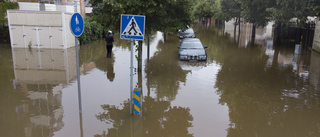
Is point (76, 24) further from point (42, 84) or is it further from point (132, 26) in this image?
point (42, 84)

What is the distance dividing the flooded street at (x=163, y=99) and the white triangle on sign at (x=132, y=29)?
2358mm

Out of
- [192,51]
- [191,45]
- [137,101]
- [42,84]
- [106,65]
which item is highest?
[191,45]

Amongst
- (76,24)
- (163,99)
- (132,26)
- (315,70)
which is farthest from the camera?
(315,70)

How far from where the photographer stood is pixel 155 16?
400 inches

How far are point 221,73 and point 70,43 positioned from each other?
12532mm

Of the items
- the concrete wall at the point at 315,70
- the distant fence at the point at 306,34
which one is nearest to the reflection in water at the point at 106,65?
the concrete wall at the point at 315,70

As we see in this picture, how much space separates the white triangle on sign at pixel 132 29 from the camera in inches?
239

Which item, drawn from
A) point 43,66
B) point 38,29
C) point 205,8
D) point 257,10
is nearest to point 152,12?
point 43,66

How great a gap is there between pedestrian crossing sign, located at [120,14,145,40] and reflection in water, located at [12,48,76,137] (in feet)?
9.59

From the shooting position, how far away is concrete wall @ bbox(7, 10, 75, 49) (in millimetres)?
17438

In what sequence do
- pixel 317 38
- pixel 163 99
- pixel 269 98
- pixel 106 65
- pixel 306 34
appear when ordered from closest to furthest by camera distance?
pixel 163 99 → pixel 269 98 → pixel 106 65 → pixel 317 38 → pixel 306 34

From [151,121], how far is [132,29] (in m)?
2.55

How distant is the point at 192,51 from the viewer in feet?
49.5

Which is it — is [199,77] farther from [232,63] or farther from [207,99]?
[232,63]
